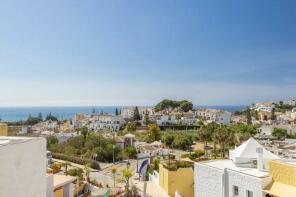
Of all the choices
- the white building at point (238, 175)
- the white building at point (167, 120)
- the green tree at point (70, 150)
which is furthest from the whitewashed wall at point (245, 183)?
the white building at point (167, 120)

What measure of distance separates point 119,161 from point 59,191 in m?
41.7

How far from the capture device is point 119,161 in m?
59.7

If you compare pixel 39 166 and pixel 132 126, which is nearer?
pixel 39 166

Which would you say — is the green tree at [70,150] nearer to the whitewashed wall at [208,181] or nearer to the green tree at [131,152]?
the green tree at [131,152]

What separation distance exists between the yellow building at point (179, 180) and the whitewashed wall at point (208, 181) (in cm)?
461

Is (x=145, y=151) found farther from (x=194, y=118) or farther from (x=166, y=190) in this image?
(x=194, y=118)

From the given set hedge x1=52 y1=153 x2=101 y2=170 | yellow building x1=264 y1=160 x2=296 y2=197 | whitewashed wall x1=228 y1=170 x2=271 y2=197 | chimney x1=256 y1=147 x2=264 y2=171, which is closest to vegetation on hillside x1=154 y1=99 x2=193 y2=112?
hedge x1=52 y1=153 x2=101 y2=170

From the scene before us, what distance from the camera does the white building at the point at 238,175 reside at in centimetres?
1819

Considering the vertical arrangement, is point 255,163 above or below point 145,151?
above

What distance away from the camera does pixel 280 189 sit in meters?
17.1

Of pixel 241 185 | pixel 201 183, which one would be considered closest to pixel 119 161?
pixel 201 183

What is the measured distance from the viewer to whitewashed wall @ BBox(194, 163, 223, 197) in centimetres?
2066

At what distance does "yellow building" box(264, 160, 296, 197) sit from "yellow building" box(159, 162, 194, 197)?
1044 centimetres

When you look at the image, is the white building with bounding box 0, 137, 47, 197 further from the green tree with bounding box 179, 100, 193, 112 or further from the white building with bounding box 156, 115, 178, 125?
the green tree with bounding box 179, 100, 193, 112
